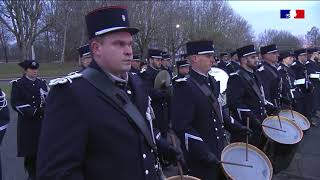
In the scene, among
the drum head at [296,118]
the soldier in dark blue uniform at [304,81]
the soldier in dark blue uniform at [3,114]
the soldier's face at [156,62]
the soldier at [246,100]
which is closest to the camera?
the soldier in dark blue uniform at [3,114]

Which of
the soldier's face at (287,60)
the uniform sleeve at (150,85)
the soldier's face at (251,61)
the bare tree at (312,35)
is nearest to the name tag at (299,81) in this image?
the soldier's face at (287,60)

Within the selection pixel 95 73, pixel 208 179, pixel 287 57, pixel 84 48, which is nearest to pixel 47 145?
pixel 95 73

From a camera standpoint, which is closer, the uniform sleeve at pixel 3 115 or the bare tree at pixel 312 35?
the uniform sleeve at pixel 3 115

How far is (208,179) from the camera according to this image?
185 inches

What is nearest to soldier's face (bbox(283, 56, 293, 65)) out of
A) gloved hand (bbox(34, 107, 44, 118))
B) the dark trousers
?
gloved hand (bbox(34, 107, 44, 118))

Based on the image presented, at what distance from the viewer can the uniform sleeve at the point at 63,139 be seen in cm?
244

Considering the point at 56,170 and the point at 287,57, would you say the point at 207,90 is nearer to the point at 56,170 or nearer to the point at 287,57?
the point at 56,170

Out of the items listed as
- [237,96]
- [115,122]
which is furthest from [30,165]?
[115,122]

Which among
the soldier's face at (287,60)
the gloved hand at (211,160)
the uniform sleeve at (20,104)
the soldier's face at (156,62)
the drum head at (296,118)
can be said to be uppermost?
the soldier's face at (156,62)

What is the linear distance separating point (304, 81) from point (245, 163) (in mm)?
8349

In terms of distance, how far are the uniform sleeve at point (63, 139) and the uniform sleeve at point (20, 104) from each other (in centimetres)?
514

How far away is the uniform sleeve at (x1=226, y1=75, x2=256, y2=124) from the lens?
6.20m

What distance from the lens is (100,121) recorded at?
257 centimetres

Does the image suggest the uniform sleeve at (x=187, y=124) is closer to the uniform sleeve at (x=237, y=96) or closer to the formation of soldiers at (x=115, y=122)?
→ the formation of soldiers at (x=115, y=122)
